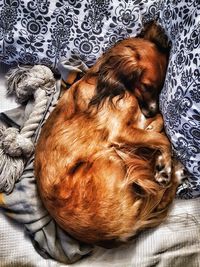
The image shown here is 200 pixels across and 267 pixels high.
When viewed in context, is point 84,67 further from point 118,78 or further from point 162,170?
point 162,170

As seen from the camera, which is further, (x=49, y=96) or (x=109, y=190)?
(x=49, y=96)

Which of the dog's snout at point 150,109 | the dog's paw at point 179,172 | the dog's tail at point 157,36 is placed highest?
the dog's tail at point 157,36

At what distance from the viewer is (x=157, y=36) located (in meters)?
1.38

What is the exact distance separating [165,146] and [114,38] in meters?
0.44

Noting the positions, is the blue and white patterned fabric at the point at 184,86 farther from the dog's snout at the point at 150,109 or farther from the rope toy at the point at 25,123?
the rope toy at the point at 25,123

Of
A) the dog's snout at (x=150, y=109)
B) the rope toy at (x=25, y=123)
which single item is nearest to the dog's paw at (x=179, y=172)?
the dog's snout at (x=150, y=109)

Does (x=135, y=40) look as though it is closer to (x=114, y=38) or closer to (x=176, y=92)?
(x=114, y=38)

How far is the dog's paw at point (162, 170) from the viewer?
1265 millimetres

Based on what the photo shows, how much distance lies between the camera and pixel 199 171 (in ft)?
4.18

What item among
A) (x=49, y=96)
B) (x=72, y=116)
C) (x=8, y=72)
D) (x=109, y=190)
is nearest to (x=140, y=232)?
(x=109, y=190)

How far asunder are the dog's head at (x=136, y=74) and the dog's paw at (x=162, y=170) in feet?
0.51

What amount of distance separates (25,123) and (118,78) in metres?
0.36

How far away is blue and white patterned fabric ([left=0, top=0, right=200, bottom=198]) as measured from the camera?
1.19 m

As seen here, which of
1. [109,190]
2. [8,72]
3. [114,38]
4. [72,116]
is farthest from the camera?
[8,72]
